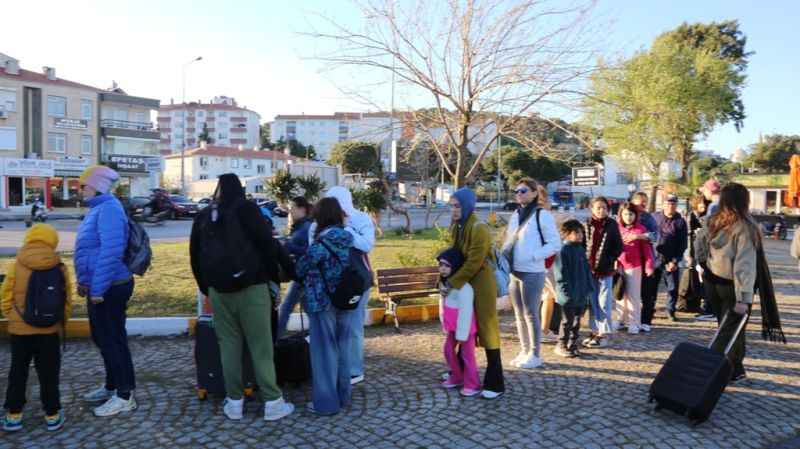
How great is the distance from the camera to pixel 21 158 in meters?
40.2

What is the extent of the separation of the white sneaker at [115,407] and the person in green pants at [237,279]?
2.53 ft

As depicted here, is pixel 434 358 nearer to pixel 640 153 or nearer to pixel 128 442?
pixel 128 442

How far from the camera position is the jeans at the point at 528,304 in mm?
5422

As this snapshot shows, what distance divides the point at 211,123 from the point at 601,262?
110340 millimetres

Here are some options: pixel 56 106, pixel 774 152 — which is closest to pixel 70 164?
pixel 56 106

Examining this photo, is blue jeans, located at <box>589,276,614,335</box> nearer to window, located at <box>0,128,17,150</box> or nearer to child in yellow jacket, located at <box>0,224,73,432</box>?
child in yellow jacket, located at <box>0,224,73,432</box>

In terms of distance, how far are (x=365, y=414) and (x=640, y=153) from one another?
18179mm

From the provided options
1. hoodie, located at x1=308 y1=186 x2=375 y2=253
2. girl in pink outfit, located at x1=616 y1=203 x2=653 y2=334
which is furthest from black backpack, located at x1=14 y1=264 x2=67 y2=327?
girl in pink outfit, located at x1=616 y1=203 x2=653 y2=334

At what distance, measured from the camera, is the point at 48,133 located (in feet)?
142

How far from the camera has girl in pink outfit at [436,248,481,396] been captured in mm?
4707

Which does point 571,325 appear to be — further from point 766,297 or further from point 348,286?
point 348,286

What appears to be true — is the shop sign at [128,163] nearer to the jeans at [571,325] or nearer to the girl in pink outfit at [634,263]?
the girl in pink outfit at [634,263]

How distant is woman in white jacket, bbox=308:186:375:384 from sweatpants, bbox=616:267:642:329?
12.3ft

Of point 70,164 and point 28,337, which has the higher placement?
point 70,164
